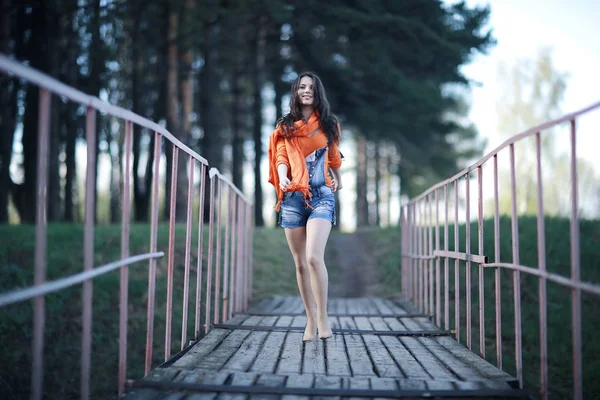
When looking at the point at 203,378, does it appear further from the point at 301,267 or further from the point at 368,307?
the point at 368,307

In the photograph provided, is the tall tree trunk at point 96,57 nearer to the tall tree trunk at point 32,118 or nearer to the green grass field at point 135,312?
the tall tree trunk at point 32,118

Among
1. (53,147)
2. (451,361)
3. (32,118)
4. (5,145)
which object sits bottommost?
(451,361)

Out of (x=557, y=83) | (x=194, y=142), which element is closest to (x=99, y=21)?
(x=194, y=142)

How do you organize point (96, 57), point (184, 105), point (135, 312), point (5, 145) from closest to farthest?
point (135, 312) < point (5, 145) < point (184, 105) < point (96, 57)

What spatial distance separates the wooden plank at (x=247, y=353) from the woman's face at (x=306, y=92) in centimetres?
173

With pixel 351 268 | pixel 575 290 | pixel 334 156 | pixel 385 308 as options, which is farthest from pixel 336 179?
pixel 351 268

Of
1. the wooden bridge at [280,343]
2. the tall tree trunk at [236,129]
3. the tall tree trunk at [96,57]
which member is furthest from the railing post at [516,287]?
the tall tree trunk at [236,129]

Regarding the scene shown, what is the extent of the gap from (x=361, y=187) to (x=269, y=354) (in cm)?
2001

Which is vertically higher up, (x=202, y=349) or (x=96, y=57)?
(x=96, y=57)

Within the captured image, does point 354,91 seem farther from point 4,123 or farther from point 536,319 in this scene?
point 536,319

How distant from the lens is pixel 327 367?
3291 mm

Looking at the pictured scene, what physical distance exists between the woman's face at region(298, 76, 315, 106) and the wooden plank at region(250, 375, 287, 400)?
1894 mm

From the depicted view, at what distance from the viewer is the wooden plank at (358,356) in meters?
3.23

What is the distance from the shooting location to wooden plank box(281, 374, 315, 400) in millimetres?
2701
